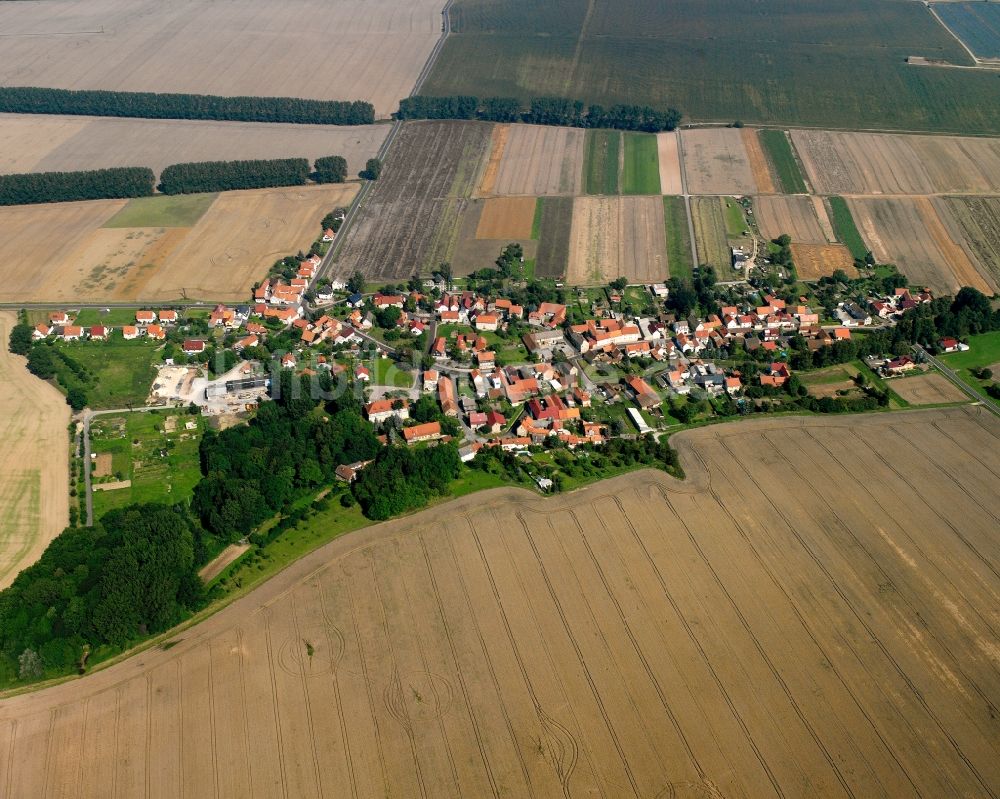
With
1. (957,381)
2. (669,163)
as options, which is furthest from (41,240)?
(957,381)

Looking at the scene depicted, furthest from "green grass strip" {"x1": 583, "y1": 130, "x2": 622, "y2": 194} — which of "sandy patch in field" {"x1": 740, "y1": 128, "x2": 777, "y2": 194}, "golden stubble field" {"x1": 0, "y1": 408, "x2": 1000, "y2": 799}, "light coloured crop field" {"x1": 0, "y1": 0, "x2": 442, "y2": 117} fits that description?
"golden stubble field" {"x1": 0, "y1": 408, "x2": 1000, "y2": 799}

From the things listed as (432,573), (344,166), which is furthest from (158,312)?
(432,573)

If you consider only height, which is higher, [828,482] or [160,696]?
[828,482]

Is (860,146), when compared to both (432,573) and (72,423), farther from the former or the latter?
(72,423)

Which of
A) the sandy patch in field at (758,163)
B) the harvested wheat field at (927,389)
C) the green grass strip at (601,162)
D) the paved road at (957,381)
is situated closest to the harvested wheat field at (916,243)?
the sandy patch in field at (758,163)

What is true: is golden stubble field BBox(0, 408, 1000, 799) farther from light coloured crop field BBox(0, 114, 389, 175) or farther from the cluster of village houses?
light coloured crop field BBox(0, 114, 389, 175)
